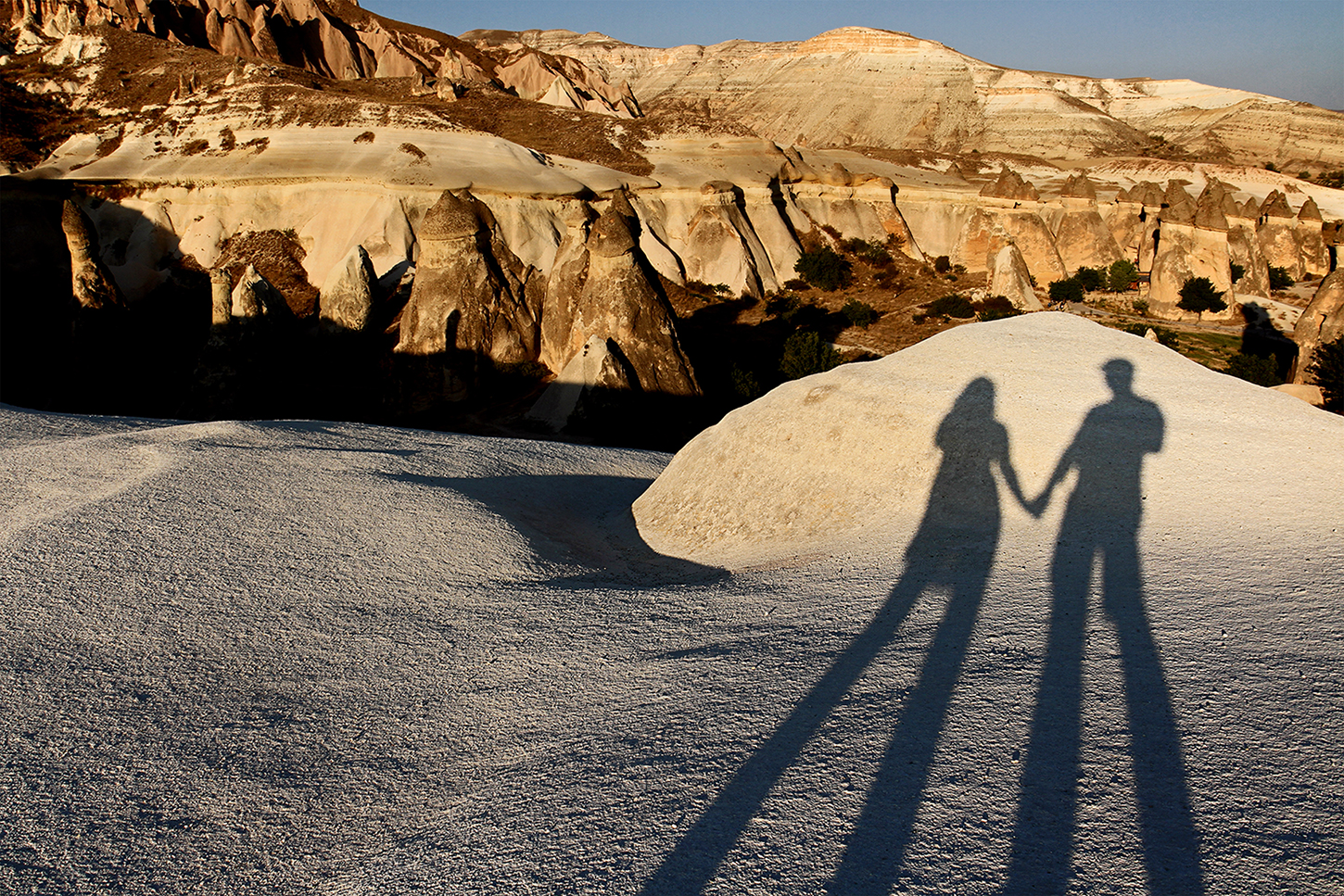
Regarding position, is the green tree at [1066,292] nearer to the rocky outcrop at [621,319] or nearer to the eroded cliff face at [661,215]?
the eroded cliff face at [661,215]

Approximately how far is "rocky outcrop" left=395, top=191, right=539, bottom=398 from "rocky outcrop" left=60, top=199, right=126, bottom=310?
7644 millimetres

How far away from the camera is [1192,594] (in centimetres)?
590

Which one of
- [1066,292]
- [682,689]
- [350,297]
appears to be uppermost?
[1066,292]

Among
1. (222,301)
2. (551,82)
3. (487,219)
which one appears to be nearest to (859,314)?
(487,219)

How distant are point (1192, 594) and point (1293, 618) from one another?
62 centimetres

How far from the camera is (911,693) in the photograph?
4965 millimetres

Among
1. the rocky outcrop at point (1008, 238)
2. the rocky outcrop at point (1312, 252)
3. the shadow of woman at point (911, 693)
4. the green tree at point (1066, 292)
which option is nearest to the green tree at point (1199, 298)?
the green tree at point (1066, 292)

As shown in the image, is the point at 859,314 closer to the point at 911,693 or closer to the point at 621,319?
the point at 621,319

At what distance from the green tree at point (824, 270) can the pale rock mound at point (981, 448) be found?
2428 centimetres

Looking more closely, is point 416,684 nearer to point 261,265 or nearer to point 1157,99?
point 261,265

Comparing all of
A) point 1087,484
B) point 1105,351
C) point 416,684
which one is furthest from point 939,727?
point 1105,351

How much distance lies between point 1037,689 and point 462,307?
1856cm

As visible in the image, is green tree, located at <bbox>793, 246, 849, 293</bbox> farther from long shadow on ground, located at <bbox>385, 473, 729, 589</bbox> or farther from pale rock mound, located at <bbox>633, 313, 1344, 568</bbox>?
pale rock mound, located at <bbox>633, 313, 1344, 568</bbox>

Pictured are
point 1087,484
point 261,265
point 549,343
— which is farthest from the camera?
point 261,265
